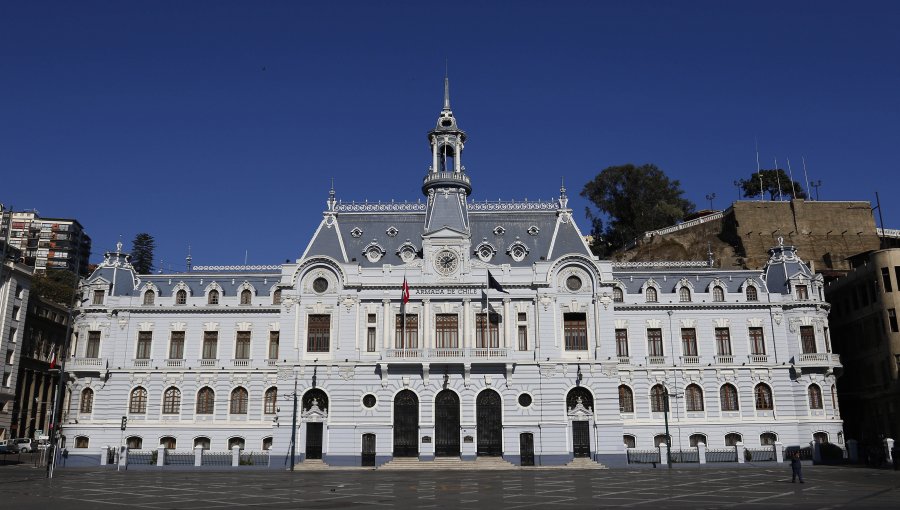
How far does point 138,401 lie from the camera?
60875mm

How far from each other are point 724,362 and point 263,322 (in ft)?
122

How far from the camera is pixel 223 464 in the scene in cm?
5519

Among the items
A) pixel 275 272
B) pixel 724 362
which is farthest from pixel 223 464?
pixel 724 362

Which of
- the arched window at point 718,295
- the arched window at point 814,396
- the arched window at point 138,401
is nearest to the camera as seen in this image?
the arched window at point 814,396

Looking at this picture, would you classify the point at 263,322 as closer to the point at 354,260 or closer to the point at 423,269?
the point at 354,260

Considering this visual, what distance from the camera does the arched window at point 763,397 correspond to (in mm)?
59719

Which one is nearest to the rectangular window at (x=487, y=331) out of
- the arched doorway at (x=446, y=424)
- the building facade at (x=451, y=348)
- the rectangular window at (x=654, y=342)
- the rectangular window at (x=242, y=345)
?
the building facade at (x=451, y=348)

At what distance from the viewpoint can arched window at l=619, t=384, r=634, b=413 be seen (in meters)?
60.2

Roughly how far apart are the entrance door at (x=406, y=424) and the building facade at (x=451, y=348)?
0.10m

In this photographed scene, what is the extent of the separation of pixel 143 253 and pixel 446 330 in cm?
8494

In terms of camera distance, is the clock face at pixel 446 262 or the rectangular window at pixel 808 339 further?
the rectangular window at pixel 808 339

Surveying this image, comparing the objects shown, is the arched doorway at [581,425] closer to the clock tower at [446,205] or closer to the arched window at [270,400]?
the clock tower at [446,205]

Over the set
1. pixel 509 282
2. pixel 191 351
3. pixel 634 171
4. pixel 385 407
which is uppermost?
pixel 634 171

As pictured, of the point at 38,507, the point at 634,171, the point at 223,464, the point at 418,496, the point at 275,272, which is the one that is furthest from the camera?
the point at 634,171
